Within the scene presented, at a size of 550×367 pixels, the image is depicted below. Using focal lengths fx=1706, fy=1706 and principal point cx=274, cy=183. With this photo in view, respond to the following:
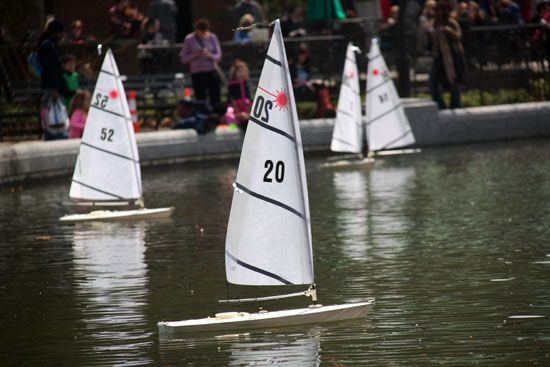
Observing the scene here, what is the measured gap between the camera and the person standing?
33.2 meters

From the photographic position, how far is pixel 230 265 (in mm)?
13289

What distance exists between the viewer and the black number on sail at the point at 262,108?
12.9 m

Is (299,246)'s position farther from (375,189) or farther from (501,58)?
(501,58)

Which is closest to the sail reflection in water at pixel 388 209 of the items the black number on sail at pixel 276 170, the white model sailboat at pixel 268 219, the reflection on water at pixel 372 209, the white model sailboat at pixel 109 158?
the reflection on water at pixel 372 209

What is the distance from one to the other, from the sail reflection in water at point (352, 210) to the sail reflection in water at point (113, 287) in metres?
2.27

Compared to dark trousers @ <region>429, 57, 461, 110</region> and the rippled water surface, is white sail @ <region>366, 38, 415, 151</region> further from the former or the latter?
dark trousers @ <region>429, 57, 461, 110</region>

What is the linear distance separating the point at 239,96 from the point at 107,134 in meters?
9.16

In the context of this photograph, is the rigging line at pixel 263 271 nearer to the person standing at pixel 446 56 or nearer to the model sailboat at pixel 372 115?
the model sailboat at pixel 372 115

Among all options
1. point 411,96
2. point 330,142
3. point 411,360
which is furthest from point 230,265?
point 411,96

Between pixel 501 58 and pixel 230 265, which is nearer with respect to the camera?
pixel 230 265

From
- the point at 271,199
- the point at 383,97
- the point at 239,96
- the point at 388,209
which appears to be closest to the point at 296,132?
the point at 271,199

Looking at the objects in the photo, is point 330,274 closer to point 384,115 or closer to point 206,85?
point 384,115

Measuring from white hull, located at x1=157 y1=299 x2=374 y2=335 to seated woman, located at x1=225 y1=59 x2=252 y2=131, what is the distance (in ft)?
57.6

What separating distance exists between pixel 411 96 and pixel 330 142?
3.80 m
